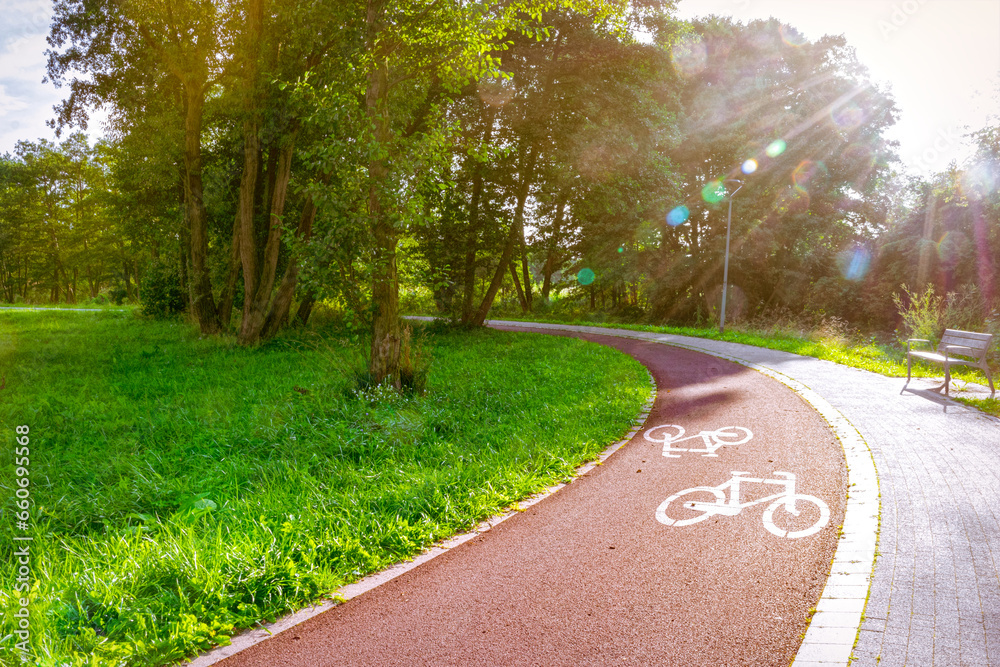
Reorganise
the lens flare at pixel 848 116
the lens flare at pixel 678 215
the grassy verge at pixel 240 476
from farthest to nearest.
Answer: the lens flare at pixel 678 215 < the lens flare at pixel 848 116 < the grassy verge at pixel 240 476

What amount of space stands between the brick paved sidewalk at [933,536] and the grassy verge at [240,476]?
2763 mm

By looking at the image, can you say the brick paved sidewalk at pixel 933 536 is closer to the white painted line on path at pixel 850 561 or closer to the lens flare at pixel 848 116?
the white painted line on path at pixel 850 561

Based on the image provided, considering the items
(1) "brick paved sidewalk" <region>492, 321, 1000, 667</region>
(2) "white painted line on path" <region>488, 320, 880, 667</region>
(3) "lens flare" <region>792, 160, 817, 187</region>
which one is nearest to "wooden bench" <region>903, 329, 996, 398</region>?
(1) "brick paved sidewalk" <region>492, 321, 1000, 667</region>

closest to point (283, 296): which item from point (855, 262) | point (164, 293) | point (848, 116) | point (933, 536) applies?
point (164, 293)

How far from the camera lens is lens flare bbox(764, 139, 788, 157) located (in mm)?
30078

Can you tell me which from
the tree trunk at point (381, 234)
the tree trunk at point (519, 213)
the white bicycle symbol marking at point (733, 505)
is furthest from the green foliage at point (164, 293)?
the white bicycle symbol marking at point (733, 505)

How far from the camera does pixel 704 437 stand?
7082mm

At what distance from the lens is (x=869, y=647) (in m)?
3.04

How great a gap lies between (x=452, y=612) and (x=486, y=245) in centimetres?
1550

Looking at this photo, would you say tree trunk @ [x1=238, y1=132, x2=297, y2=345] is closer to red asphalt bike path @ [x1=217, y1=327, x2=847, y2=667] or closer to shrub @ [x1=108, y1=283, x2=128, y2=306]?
red asphalt bike path @ [x1=217, y1=327, x2=847, y2=667]

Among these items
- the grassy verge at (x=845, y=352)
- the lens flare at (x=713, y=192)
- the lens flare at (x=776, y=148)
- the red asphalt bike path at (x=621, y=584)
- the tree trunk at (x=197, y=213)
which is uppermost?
the lens flare at (x=776, y=148)

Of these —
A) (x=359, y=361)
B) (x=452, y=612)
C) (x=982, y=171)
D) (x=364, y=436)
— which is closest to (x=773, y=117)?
(x=982, y=171)

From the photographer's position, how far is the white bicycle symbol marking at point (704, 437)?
21.7 feet

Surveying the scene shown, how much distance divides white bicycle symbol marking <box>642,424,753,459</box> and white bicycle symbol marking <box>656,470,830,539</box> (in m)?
1.06
